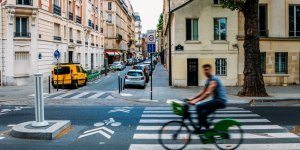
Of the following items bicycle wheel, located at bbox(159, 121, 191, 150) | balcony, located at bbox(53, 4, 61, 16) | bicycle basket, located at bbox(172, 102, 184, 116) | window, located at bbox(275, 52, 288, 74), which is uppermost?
balcony, located at bbox(53, 4, 61, 16)

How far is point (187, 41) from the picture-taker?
26.1 m

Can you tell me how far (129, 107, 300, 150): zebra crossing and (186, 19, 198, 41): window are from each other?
44.7 ft

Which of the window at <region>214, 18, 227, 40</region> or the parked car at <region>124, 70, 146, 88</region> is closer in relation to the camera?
the parked car at <region>124, 70, 146, 88</region>

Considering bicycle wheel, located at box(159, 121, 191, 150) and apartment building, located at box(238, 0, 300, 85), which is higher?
apartment building, located at box(238, 0, 300, 85)

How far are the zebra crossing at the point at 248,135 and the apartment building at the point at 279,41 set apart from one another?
46.2 feet

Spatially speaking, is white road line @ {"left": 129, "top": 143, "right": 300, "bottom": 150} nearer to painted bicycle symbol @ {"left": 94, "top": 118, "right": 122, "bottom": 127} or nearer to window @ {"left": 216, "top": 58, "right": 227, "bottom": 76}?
painted bicycle symbol @ {"left": 94, "top": 118, "right": 122, "bottom": 127}

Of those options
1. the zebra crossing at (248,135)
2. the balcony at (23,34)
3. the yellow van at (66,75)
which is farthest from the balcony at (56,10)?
the zebra crossing at (248,135)

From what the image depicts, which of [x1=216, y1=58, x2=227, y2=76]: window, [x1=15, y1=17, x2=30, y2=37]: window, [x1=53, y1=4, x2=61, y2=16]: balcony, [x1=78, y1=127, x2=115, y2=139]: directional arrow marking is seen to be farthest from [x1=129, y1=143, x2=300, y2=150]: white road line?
[x1=53, y1=4, x2=61, y2=16]: balcony

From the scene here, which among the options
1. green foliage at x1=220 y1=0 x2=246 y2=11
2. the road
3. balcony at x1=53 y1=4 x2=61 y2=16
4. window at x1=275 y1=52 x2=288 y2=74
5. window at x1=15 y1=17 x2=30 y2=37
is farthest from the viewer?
balcony at x1=53 y1=4 x2=61 y2=16

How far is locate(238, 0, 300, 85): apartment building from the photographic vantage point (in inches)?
1030

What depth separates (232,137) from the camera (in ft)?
26.6

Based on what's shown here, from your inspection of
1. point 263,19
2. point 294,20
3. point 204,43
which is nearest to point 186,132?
point 204,43

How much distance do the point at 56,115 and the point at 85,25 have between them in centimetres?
3655

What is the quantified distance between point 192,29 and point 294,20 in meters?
8.04
